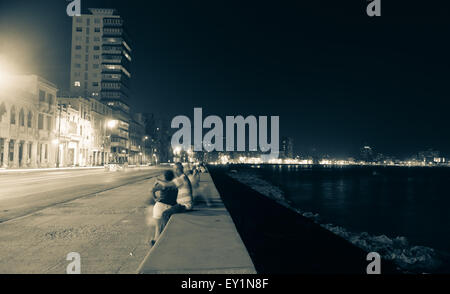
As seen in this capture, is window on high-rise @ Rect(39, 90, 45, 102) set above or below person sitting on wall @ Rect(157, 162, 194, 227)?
above

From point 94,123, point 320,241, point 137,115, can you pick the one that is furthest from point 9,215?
point 137,115

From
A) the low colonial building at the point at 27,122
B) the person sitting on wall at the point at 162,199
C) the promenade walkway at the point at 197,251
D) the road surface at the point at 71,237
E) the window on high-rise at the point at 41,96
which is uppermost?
the window on high-rise at the point at 41,96

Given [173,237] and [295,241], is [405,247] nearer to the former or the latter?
[295,241]

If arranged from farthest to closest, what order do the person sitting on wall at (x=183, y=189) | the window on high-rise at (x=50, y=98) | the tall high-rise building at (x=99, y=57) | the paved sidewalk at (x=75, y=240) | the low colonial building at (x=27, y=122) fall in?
the tall high-rise building at (x=99, y=57), the window on high-rise at (x=50, y=98), the low colonial building at (x=27, y=122), the person sitting on wall at (x=183, y=189), the paved sidewalk at (x=75, y=240)

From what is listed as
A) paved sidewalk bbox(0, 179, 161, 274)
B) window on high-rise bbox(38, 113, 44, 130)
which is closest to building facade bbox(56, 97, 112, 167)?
window on high-rise bbox(38, 113, 44, 130)

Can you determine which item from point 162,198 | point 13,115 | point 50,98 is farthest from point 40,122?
point 162,198

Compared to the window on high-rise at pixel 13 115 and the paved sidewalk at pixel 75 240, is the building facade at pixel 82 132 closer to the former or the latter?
the window on high-rise at pixel 13 115

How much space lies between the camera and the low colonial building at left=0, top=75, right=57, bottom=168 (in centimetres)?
4806

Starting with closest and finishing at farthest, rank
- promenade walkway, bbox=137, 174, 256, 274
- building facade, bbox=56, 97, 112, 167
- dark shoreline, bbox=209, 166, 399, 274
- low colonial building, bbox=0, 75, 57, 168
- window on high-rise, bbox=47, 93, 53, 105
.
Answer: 1. promenade walkway, bbox=137, 174, 256, 274
2. dark shoreline, bbox=209, 166, 399, 274
3. low colonial building, bbox=0, 75, 57, 168
4. window on high-rise, bbox=47, 93, 53, 105
5. building facade, bbox=56, 97, 112, 167

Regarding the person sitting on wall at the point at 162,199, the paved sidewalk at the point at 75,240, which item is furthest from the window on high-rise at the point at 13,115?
the person sitting on wall at the point at 162,199

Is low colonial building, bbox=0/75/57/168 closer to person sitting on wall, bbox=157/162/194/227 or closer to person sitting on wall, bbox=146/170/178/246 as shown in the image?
person sitting on wall, bbox=157/162/194/227

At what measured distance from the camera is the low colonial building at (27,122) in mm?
48062

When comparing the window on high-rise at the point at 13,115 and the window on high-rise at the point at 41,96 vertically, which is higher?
the window on high-rise at the point at 41,96
